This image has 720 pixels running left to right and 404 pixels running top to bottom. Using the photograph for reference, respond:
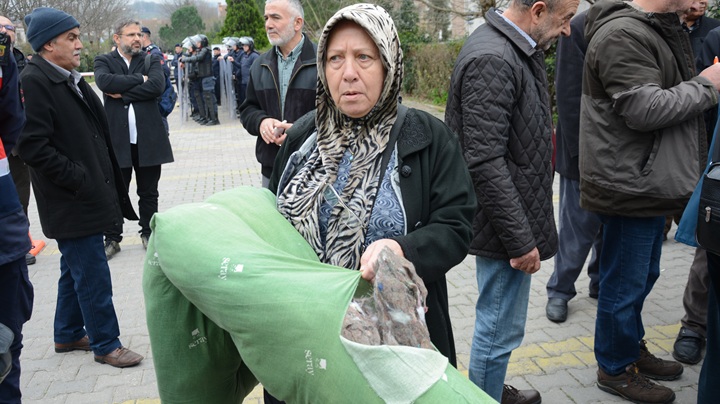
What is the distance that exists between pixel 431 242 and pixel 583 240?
9.78ft

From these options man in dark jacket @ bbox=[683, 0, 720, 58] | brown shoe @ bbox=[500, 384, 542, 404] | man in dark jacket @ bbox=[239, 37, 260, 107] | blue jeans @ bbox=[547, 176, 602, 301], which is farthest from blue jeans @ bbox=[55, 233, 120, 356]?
man in dark jacket @ bbox=[239, 37, 260, 107]

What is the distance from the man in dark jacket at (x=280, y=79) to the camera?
14.4 feet

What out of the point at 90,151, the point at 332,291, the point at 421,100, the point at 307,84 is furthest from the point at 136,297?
the point at 421,100

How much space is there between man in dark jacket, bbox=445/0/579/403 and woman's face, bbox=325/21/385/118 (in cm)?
80

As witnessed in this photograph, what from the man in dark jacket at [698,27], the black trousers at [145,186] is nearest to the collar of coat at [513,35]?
the man in dark jacket at [698,27]

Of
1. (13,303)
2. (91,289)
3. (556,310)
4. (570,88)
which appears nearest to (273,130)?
(91,289)

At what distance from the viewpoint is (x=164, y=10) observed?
289 ft

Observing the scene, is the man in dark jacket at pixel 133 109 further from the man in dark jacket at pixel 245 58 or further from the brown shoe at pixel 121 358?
the man in dark jacket at pixel 245 58

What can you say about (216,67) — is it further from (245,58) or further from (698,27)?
(698,27)

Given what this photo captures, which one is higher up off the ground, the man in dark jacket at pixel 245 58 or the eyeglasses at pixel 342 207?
the eyeglasses at pixel 342 207

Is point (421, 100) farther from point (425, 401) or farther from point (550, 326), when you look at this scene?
point (425, 401)

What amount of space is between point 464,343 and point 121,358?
228cm

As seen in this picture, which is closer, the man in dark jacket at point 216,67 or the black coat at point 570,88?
the black coat at point 570,88

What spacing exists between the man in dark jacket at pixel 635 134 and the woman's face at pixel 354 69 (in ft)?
4.97
